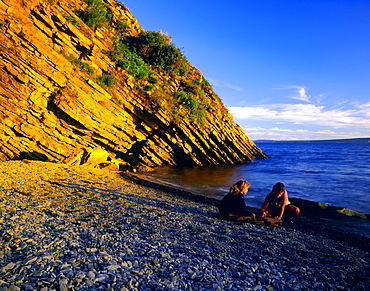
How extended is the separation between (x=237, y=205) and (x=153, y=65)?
68.9ft

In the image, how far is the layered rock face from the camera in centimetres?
1458

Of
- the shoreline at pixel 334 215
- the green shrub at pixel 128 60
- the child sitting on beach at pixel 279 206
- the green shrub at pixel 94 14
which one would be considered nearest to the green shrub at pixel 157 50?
the green shrub at pixel 128 60

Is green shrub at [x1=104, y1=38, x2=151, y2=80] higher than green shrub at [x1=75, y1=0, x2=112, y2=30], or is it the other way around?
green shrub at [x1=75, y1=0, x2=112, y2=30]

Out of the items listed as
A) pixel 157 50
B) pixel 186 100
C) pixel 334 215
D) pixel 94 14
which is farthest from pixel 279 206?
pixel 94 14

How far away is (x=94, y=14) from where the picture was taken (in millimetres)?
20531

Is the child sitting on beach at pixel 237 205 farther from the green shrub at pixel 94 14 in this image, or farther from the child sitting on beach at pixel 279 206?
the green shrub at pixel 94 14

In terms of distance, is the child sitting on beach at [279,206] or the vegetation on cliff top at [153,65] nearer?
the child sitting on beach at [279,206]

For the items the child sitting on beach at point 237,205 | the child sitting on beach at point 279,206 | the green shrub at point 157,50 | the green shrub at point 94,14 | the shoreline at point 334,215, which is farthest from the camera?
the green shrub at point 157,50

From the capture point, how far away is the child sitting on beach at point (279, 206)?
780cm

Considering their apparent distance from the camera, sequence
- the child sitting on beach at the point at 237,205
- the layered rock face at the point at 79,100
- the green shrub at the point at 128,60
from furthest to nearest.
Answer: the green shrub at the point at 128,60, the layered rock face at the point at 79,100, the child sitting on beach at the point at 237,205

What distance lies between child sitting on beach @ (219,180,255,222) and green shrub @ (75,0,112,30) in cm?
2063

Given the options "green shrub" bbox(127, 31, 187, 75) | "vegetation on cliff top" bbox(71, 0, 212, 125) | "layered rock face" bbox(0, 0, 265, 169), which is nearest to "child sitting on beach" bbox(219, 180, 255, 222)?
"layered rock face" bbox(0, 0, 265, 169)

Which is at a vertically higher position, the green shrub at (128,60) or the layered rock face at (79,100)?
the green shrub at (128,60)

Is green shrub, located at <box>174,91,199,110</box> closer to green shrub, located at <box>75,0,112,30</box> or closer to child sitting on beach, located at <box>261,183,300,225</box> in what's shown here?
green shrub, located at <box>75,0,112,30</box>
